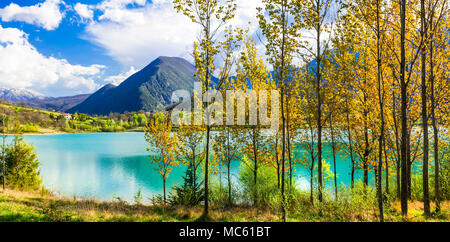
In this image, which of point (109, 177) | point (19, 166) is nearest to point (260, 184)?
point (19, 166)

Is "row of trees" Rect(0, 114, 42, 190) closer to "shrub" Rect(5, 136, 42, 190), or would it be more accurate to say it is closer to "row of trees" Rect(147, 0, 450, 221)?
"shrub" Rect(5, 136, 42, 190)

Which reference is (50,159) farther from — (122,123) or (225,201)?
(122,123)

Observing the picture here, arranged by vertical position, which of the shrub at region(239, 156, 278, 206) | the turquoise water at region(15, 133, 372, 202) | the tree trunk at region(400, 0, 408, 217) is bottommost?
the turquoise water at region(15, 133, 372, 202)

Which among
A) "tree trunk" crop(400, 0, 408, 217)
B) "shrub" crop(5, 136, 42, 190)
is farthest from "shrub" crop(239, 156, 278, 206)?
"shrub" crop(5, 136, 42, 190)

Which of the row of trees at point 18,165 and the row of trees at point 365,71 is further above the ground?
the row of trees at point 365,71

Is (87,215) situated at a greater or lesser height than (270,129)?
lesser

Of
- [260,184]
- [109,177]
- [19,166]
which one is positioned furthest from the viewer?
[109,177]

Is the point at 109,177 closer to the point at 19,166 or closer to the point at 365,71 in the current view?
the point at 19,166

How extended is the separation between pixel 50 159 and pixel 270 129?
5405 centimetres

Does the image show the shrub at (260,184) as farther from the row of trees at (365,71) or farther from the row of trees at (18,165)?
the row of trees at (18,165)

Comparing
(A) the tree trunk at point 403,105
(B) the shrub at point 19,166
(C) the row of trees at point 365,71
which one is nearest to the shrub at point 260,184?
(C) the row of trees at point 365,71

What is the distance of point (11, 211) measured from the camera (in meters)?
10.1

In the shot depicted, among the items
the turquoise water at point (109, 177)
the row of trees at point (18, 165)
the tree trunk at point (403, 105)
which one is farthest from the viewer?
the turquoise water at point (109, 177)
